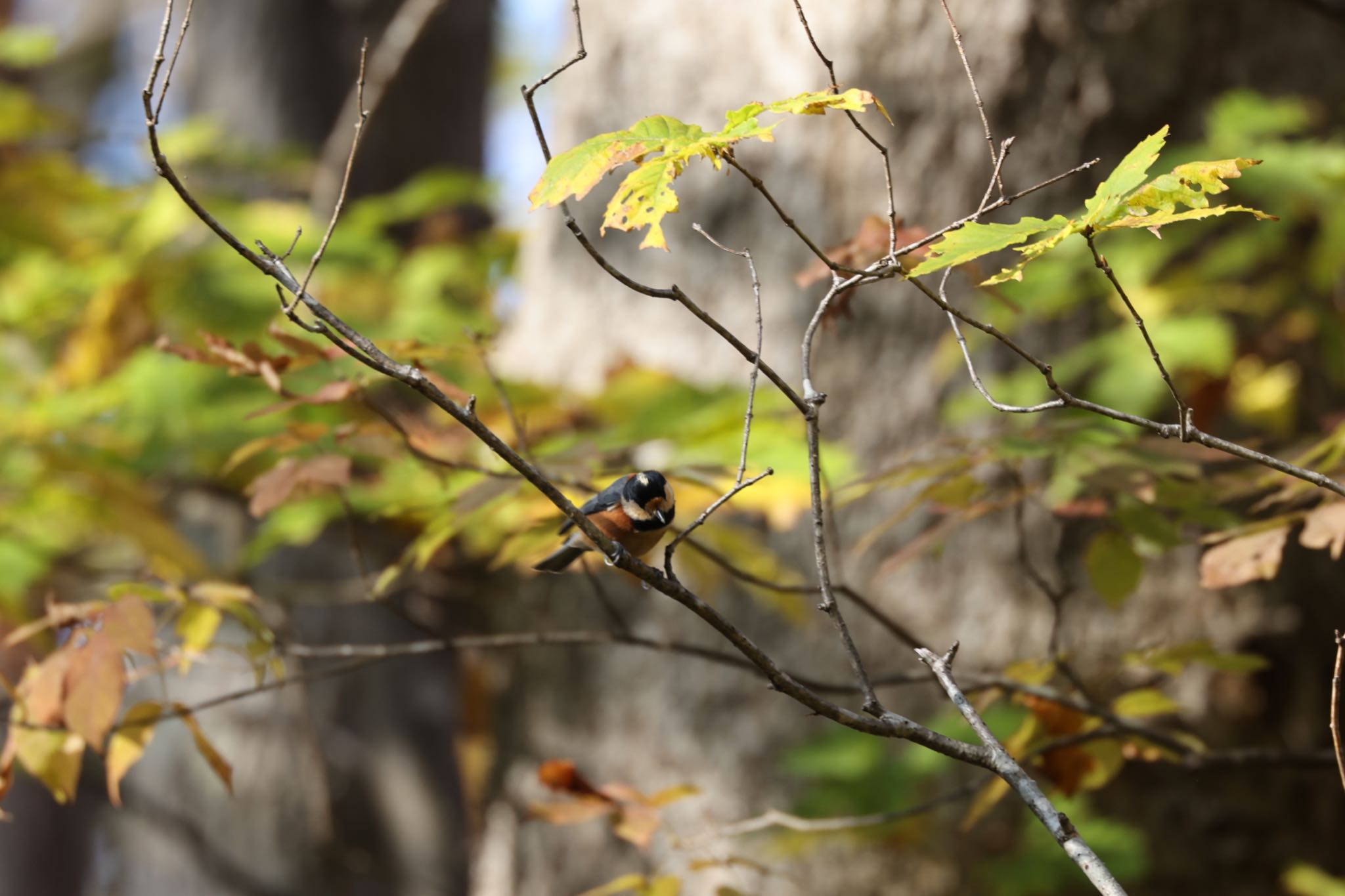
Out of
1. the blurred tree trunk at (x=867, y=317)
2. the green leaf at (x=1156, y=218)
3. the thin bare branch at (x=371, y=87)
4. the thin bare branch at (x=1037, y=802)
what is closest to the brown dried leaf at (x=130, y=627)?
the thin bare branch at (x=1037, y=802)

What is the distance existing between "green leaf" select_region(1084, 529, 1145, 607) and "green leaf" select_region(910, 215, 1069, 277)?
2.12ft

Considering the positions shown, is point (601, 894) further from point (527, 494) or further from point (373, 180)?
point (373, 180)

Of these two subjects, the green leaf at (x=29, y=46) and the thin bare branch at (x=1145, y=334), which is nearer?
the thin bare branch at (x=1145, y=334)

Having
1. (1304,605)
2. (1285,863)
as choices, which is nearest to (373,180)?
(1304,605)

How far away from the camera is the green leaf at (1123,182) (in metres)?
0.93

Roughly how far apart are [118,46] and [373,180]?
788cm

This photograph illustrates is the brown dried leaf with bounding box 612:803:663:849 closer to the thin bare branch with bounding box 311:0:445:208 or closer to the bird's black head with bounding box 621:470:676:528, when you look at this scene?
the bird's black head with bounding box 621:470:676:528

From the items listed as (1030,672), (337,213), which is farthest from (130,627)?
(1030,672)

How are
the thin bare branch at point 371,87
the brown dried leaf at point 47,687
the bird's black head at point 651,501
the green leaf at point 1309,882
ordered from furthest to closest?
the thin bare branch at point 371,87
the green leaf at point 1309,882
the brown dried leaf at point 47,687
the bird's black head at point 651,501

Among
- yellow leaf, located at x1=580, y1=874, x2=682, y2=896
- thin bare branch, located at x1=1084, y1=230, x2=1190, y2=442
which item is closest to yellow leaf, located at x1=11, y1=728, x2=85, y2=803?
yellow leaf, located at x1=580, y1=874, x2=682, y2=896

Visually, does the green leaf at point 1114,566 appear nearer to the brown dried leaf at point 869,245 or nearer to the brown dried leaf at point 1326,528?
the brown dried leaf at point 1326,528

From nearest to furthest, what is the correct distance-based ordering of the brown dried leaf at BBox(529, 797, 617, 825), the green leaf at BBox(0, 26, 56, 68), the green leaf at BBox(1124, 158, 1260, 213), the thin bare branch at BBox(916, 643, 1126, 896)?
the thin bare branch at BBox(916, 643, 1126, 896) → the green leaf at BBox(1124, 158, 1260, 213) → the brown dried leaf at BBox(529, 797, 617, 825) → the green leaf at BBox(0, 26, 56, 68)

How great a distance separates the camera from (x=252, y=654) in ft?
4.79

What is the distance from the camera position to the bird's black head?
48.4 inches
